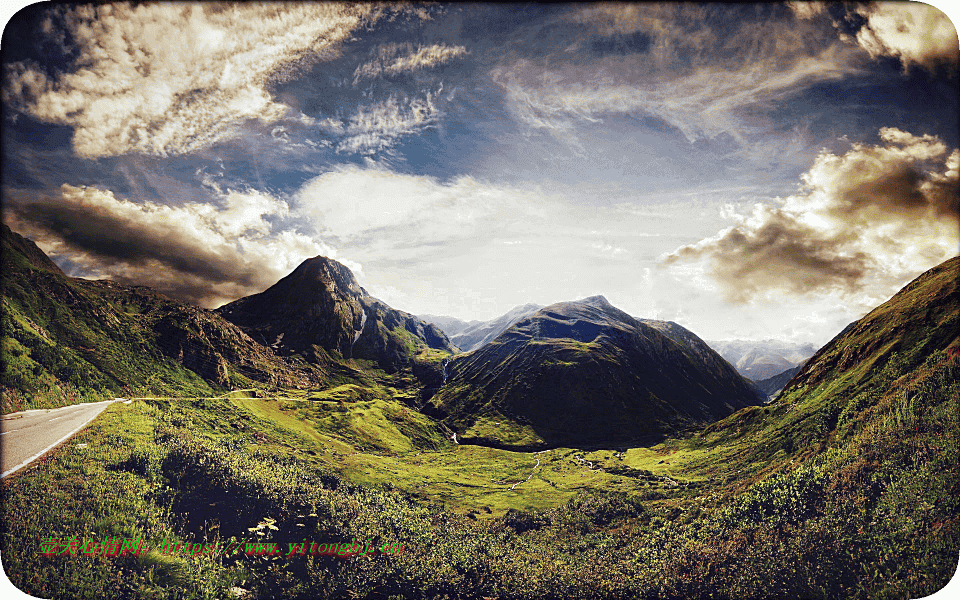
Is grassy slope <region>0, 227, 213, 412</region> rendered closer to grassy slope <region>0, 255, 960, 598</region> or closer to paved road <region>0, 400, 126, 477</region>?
paved road <region>0, 400, 126, 477</region>

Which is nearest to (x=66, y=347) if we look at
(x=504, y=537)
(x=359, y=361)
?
(x=504, y=537)

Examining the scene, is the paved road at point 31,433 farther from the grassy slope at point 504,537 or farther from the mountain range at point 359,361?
the mountain range at point 359,361

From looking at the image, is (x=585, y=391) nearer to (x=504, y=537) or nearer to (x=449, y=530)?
(x=504, y=537)

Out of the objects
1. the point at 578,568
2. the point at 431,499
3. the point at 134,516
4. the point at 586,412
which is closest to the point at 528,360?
the point at 586,412

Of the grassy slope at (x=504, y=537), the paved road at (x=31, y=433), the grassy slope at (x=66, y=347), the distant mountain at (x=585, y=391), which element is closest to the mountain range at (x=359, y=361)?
the grassy slope at (x=66, y=347)

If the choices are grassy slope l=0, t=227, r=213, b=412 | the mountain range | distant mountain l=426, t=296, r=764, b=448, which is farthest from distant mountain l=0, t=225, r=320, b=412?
distant mountain l=426, t=296, r=764, b=448

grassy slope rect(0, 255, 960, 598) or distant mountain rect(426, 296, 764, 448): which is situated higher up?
grassy slope rect(0, 255, 960, 598)

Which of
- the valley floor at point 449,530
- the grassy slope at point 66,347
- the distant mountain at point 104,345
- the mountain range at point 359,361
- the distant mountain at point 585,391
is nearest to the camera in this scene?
the valley floor at point 449,530
